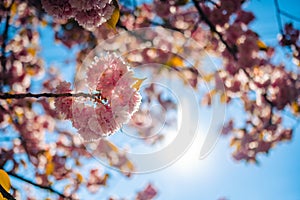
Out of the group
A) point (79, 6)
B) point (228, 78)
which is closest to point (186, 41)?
point (228, 78)

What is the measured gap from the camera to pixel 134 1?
2732 mm

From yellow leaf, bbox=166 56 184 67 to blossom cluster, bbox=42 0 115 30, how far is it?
5.92 ft

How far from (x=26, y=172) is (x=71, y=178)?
0.79 m

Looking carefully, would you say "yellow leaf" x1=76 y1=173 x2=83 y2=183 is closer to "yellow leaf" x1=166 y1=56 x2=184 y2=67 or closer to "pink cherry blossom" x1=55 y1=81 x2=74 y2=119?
"yellow leaf" x1=166 y1=56 x2=184 y2=67

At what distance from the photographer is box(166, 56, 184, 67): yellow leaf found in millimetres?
2979

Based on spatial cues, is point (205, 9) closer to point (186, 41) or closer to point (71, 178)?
point (186, 41)

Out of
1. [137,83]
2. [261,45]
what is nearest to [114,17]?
[137,83]

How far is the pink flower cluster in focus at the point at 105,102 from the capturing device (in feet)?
3.35

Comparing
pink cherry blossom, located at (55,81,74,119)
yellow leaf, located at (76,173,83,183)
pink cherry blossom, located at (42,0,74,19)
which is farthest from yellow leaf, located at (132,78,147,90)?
yellow leaf, located at (76,173,83,183)

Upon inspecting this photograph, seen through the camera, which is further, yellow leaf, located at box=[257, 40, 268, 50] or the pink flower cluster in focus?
yellow leaf, located at box=[257, 40, 268, 50]

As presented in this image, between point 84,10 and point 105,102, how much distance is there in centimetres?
35

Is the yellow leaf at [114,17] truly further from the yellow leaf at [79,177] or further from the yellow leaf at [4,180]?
the yellow leaf at [79,177]

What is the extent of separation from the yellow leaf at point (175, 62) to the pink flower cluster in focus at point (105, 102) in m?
1.93

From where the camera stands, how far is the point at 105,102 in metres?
1.03
